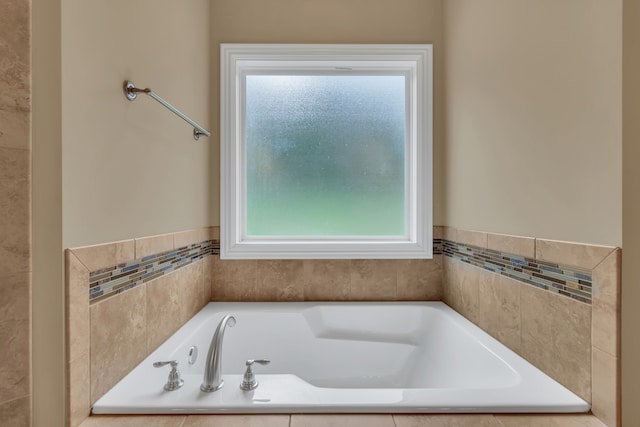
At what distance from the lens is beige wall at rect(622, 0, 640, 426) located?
777mm

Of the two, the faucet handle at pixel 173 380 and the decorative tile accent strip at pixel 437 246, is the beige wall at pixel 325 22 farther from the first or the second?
the faucet handle at pixel 173 380

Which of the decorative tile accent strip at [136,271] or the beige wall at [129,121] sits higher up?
the beige wall at [129,121]

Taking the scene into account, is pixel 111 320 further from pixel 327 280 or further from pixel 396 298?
pixel 396 298

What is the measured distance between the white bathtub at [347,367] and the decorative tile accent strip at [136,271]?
28 cm

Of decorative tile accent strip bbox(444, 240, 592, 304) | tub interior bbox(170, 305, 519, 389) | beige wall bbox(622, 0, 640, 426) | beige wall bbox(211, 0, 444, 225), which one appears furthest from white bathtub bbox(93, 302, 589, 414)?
beige wall bbox(211, 0, 444, 225)

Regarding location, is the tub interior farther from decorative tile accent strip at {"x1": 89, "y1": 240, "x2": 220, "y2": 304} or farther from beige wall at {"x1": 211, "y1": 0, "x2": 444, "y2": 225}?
beige wall at {"x1": 211, "y1": 0, "x2": 444, "y2": 225}

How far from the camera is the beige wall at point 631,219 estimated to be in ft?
2.55

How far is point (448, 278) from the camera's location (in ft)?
5.91

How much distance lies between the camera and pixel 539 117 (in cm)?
108

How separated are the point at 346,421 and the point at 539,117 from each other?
44.1 inches

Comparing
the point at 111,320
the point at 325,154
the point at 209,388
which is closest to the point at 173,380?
the point at 209,388

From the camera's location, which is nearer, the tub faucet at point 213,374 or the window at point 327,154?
the tub faucet at point 213,374
